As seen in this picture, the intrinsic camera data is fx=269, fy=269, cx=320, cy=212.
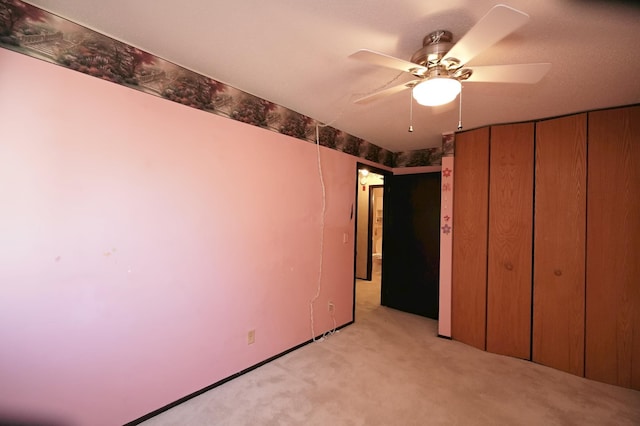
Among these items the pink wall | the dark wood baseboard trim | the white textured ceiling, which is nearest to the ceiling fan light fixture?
the white textured ceiling

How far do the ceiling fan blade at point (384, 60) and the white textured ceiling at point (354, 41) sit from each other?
0.21 m

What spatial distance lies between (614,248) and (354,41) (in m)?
2.85

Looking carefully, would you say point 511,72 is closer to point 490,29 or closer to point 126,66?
point 490,29

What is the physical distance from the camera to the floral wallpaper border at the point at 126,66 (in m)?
1.42

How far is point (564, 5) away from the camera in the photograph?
1.26m

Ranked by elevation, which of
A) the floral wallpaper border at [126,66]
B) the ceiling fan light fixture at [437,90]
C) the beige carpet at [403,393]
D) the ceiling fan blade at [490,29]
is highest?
the floral wallpaper border at [126,66]

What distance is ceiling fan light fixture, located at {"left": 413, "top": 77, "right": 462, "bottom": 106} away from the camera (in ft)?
4.40

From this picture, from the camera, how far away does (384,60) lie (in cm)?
137

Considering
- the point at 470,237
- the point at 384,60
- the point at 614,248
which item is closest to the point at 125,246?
the point at 384,60

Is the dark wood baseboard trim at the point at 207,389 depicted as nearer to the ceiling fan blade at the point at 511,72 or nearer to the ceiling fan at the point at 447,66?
the ceiling fan at the point at 447,66

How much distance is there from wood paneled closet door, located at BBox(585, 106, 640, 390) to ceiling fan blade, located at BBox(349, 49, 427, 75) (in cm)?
220

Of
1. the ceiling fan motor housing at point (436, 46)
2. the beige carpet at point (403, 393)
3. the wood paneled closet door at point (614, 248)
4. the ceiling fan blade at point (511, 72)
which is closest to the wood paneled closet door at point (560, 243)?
the wood paneled closet door at point (614, 248)

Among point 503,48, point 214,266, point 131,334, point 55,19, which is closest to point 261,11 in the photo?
point 55,19

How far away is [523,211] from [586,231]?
1.65 ft
